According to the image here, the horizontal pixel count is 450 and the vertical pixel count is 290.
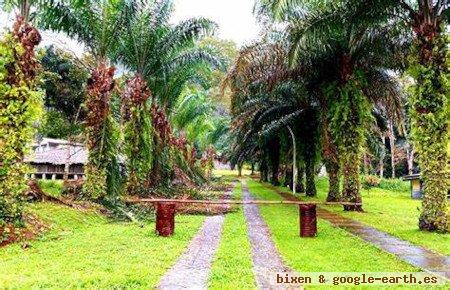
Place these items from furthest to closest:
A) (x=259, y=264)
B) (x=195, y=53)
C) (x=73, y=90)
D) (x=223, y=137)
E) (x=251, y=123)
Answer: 1. (x=223, y=137)
2. (x=73, y=90)
3. (x=251, y=123)
4. (x=195, y=53)
5. (x=259, y=264)

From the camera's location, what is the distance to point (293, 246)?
33.1 feet

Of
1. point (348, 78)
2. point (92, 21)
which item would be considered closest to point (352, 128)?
point (348, 78)

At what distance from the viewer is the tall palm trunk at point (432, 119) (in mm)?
12359

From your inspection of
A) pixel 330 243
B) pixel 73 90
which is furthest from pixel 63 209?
pixel 73 90

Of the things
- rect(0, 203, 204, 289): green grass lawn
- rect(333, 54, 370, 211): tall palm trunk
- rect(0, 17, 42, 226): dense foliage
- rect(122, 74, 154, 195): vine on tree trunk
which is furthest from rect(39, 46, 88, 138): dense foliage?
rect(0, 17, 42, 226): dense foliage

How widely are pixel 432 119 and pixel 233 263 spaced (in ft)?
23.5

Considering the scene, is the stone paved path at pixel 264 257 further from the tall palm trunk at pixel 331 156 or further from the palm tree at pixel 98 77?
the tall palm trunk at pixel 331 156

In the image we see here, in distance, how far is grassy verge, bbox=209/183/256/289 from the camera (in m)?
6.66

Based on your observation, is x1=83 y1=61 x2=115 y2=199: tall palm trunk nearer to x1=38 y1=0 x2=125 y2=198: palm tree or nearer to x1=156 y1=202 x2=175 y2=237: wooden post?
x1=38 y1=0 x2=125 y2=198: palm tree

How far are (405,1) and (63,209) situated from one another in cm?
1110

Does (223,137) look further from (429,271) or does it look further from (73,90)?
(429,271)

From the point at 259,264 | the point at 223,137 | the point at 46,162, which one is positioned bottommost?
the point at 259,264

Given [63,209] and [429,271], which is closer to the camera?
[429,271]

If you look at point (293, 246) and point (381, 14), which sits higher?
point (381, 14)
